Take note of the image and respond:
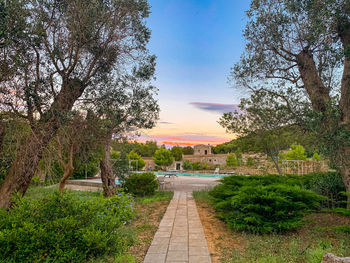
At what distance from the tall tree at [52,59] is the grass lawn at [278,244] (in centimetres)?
394

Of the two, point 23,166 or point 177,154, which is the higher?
point 177,154

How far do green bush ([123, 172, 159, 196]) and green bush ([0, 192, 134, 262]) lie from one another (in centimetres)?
647

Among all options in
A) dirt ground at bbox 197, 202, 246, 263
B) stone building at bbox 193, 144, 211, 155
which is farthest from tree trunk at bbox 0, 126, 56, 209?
stone building at bbox 193, 144, 211, 155

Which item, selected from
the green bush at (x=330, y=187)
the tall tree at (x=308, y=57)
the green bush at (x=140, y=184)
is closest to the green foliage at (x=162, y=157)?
the green bush at (x=140, y=184)

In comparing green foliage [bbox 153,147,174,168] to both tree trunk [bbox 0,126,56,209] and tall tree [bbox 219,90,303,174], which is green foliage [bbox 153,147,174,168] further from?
tree trunk [bbox 0,126,56,209]

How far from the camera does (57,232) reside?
2969 millimetres

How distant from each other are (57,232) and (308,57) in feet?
22.5

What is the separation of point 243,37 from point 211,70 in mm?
5275

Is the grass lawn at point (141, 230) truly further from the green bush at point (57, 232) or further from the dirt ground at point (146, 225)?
the green bush at point (57, 232)

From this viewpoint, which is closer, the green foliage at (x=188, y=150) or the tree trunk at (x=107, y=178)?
the tree trunk at (x=107, y=178)

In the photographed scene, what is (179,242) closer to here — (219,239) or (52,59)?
(219,239)

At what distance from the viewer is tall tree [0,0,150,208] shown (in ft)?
15.4

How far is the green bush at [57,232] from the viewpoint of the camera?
282 cm

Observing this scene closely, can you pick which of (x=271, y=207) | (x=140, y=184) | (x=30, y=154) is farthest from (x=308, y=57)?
(x=140, y=184)
